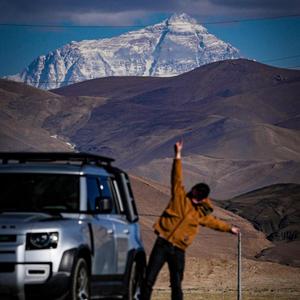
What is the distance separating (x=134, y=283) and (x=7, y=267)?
289 cm

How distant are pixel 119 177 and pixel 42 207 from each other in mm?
1854

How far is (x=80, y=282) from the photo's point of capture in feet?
41.8

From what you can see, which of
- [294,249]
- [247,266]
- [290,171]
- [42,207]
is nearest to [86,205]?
[42,207]

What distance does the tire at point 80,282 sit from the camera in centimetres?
1238

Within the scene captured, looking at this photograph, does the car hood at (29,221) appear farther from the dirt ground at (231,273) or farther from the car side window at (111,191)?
the dirt ground at (231,273)

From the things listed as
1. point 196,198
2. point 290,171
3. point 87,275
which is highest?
point 290,171

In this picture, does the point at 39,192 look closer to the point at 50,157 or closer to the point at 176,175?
the point at 50,157

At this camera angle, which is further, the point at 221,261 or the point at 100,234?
the point at 221,261

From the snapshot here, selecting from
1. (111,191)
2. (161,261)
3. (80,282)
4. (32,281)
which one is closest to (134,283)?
(161,261)

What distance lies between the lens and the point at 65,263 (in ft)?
40.3

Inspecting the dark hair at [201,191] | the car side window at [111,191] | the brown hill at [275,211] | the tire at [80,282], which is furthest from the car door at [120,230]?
the brown hill at [275,211]

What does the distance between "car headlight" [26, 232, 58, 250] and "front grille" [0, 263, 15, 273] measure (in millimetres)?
247

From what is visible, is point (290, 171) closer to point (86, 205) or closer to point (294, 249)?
point (294, 249)

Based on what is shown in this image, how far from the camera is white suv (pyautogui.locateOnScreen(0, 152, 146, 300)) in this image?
40.0 feet
